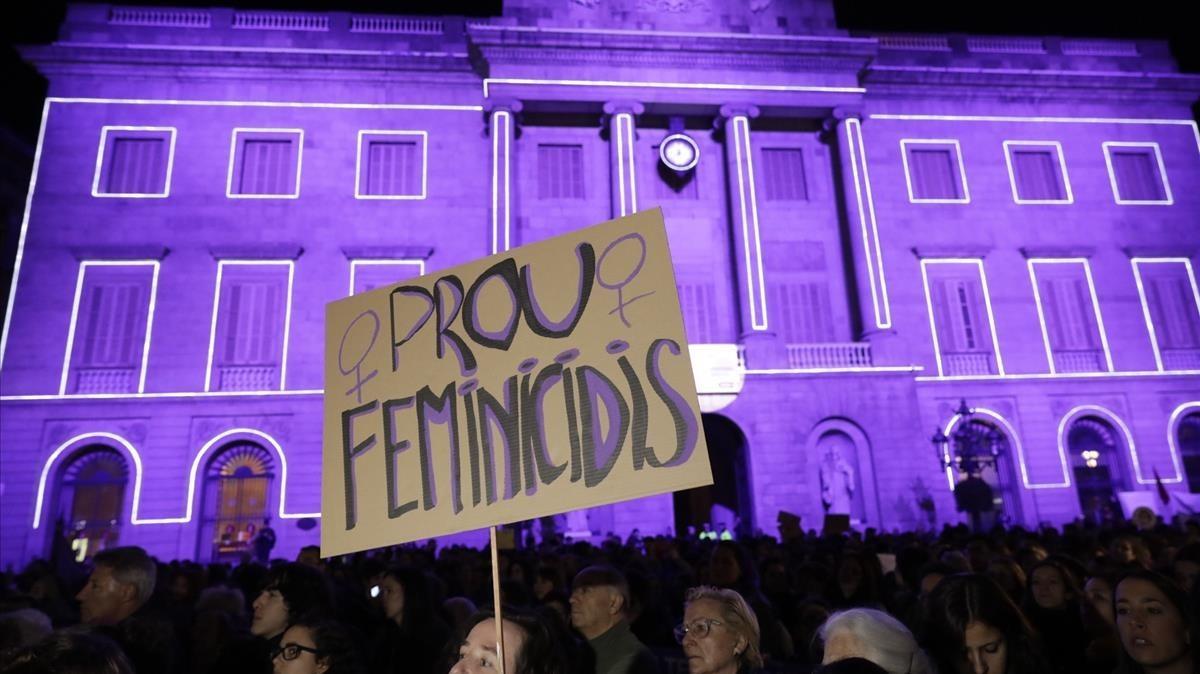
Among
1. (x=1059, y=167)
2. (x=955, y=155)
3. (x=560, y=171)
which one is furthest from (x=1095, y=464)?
(x=560, y=171)

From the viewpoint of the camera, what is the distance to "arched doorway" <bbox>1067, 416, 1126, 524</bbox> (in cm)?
2369

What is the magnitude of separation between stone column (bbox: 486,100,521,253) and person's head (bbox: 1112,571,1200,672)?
19259 millimetres

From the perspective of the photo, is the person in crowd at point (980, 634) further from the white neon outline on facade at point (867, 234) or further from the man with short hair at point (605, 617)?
the white neon outline on facade at point (867, 234)

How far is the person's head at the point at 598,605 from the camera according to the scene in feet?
15.9

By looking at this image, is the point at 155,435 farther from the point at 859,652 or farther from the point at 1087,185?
the point at 1087,185

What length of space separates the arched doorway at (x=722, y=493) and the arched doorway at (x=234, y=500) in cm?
1181

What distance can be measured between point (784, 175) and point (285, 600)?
919 inches

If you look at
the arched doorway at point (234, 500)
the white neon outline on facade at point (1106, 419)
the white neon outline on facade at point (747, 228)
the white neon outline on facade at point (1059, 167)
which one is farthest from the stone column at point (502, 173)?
the white neon outline on facade at point (1106, 419)

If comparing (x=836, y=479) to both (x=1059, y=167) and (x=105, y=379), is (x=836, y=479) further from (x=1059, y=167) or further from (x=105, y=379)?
(x=105, y=379)

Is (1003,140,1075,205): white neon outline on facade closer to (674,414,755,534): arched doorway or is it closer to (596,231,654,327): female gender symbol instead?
(674,414,755,534): arched doorway

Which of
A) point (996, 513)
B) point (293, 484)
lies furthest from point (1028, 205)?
point (293, 484)

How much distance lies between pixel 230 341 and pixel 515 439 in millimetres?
20748

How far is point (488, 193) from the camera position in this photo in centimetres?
2411

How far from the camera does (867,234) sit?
2367cm
